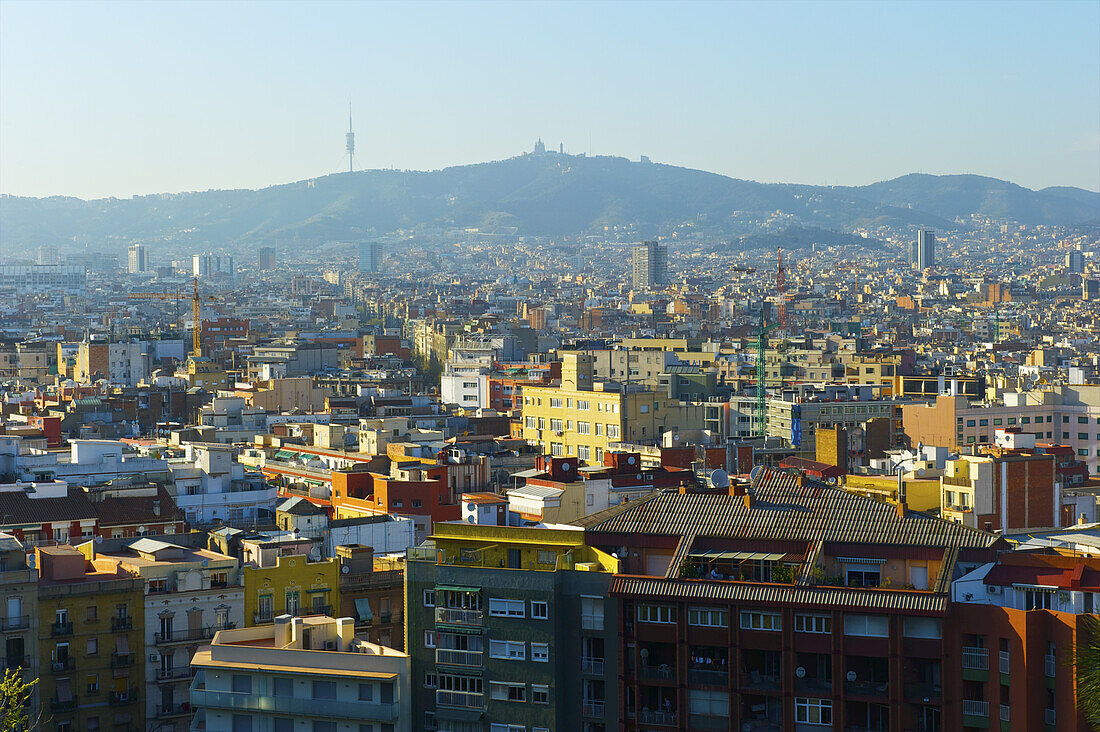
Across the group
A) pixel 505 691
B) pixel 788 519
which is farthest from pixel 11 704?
pixel 788 519

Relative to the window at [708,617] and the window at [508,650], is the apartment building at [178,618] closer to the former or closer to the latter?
the window at [508,650]

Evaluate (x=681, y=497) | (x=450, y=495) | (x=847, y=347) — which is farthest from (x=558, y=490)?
(x=847, y=347)

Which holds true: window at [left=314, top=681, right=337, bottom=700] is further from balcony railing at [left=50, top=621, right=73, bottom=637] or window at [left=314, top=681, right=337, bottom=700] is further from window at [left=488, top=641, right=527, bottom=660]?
balcony railing at [left=50, top=621, right=73, bottom=637]

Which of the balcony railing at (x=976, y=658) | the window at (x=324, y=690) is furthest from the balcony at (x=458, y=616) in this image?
the balcony railing at (x=976, y=658)

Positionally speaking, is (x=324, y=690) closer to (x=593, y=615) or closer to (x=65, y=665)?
(x=593, y=615)

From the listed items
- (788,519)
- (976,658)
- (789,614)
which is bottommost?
(976,658)
